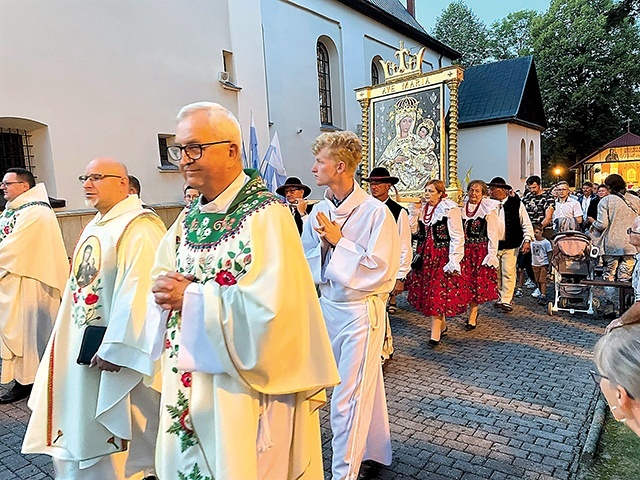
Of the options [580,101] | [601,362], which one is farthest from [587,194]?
[580,101]

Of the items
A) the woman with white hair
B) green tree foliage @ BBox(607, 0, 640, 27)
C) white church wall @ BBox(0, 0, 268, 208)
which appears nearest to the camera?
the woman with white hair

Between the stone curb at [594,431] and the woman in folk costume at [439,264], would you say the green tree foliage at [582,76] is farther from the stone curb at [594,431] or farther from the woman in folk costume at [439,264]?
the stone curb at [594,431]

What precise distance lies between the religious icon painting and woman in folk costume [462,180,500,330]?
16.6 ft

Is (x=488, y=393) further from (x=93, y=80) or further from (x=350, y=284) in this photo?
(x=93, y=80)

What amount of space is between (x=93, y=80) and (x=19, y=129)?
1.57 meters

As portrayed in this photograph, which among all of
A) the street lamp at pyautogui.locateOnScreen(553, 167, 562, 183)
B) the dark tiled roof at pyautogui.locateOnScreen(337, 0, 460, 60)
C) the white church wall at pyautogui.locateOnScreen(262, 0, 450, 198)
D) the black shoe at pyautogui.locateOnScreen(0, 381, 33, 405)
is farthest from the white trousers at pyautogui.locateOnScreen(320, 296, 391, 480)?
the street lamp at pyautogui.locateOnScreen(553, 167, 562, 183)

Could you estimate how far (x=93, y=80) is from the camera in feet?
29.7

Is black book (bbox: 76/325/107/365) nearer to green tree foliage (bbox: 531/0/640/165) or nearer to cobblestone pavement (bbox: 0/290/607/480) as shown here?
cobblestone pavement (bbox: 0/290/607/480)

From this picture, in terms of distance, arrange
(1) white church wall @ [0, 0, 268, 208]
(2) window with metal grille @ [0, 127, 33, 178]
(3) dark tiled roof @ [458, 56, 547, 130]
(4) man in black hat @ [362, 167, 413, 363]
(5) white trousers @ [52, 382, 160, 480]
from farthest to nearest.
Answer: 1. (3) dark tiled roof @ [458, 56, 547, 130]
2. (2) window with metal grille @ [0, 127, 33, 178]
3. (1) white church wall @ [0, 0, 268, 208]
4. (4) man in black hat @ [362, 167, 413, 363]
5. (5) white trousers @ [52, 382, 160, 480]

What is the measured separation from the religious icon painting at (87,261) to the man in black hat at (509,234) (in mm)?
6479

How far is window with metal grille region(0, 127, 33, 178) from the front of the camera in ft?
27.7

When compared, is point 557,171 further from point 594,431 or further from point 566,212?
point 594,431

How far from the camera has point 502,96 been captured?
24.8 m

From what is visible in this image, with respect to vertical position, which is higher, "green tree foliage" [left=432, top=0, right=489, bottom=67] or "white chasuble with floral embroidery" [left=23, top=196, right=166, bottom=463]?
"green tree foliage" [left=432, top=0, right=489, bottom=67]
